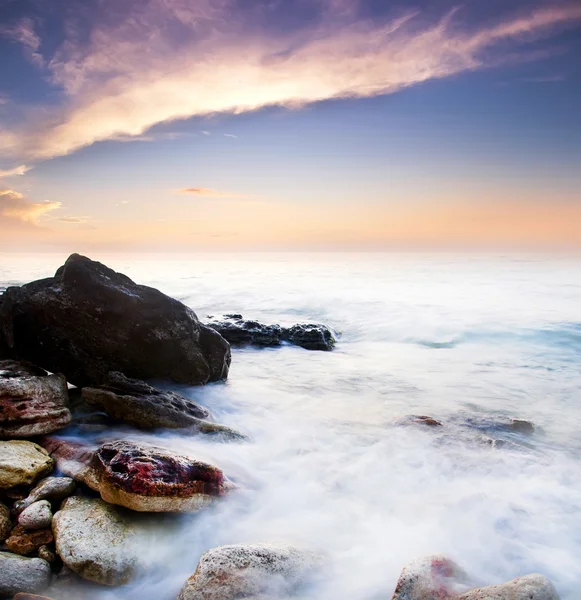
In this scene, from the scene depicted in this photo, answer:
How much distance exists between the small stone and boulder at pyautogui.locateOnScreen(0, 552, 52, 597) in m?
0.26

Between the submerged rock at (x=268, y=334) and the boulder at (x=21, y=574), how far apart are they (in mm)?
9028

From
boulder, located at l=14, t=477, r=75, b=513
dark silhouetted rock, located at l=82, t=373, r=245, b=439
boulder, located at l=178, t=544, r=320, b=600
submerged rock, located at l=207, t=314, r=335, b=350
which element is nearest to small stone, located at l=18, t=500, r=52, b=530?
boulder, located at l=14, t=477, r=75, b=513

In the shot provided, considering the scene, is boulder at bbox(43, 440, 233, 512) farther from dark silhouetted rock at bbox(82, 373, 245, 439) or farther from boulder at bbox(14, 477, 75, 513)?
dark silhouetted rock at bbox(82, 373, 245, 439)

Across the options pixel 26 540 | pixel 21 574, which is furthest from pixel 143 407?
pixel 21 574

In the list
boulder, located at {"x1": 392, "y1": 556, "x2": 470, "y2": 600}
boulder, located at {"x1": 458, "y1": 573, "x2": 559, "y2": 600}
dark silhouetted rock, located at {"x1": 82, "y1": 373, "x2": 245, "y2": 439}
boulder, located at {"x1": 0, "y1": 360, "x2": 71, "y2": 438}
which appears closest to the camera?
boulder, located at {"x1": 458, "y1": 573, "x2": 559, "y2": 600}

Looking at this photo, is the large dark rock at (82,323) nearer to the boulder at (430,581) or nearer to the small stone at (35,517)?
the small stone at (35,517)

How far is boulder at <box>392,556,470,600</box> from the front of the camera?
303 cm

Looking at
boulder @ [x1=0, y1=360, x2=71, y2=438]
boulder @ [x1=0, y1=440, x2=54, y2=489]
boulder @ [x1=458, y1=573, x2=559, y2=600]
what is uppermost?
boulder @ [x1=0, y1=360, x2=71, y2=438]

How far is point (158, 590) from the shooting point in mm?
3461

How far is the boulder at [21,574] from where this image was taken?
306 centimetres

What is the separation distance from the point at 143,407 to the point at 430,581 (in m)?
3.80

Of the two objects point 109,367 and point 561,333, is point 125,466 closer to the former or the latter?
point 109,367

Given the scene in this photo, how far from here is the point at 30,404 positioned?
494 centimetres

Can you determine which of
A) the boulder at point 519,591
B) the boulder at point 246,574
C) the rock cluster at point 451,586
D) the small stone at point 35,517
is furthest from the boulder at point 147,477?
the boulder at point 519,591
